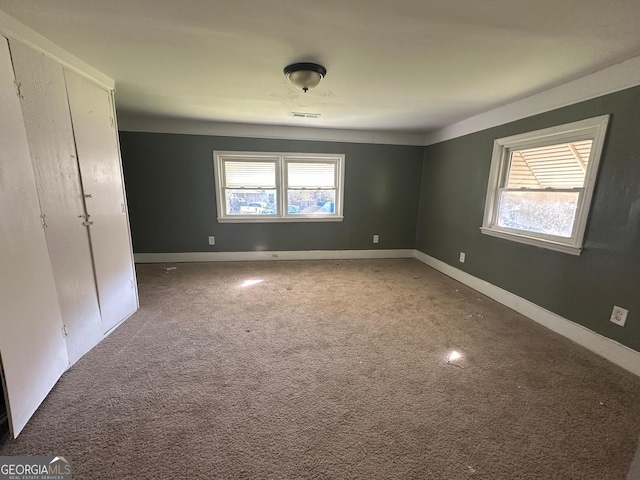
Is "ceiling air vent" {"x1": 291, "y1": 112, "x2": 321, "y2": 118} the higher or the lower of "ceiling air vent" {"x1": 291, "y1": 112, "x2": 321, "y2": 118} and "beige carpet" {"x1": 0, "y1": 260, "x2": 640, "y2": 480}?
the higher

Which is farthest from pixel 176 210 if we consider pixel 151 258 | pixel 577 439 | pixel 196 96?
pixel 577 439

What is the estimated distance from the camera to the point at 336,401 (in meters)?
1.61

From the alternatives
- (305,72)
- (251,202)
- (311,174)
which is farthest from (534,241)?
(251,202)

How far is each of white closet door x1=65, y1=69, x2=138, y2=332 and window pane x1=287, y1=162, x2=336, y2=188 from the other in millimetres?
2489

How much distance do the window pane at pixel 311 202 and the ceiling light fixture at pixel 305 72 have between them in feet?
8.16

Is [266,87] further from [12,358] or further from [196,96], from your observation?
[12,358]

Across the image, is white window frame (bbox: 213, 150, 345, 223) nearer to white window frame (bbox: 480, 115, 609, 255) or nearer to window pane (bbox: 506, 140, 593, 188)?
white window frame (bbox: 480, 115, 609, 255)

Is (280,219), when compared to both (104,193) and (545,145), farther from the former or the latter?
(545,145)

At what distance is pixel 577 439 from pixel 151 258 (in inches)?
204

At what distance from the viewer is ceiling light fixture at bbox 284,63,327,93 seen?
2.01 metres

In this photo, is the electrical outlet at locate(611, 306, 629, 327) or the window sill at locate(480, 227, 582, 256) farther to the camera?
the window sill at locate(480, 227, 582, 256)

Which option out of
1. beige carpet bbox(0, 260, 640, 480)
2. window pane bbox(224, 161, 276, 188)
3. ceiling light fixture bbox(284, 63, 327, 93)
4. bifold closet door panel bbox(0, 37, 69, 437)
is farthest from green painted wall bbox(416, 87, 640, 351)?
bifold closet door panel bbox(0, 37, 69, 437)

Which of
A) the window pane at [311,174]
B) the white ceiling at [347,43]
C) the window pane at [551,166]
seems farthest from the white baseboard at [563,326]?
the window pane at [311,174]

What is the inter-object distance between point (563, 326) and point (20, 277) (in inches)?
159
